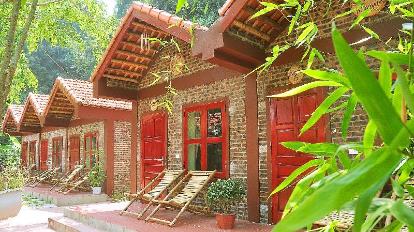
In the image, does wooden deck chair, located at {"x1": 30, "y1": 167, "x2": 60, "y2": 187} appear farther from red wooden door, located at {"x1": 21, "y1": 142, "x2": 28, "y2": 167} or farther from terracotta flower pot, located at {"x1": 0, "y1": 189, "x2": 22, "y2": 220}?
terracotta flower pot, located at {"x1": 0, "y1": 189, "x2": 22, "y2": 220}

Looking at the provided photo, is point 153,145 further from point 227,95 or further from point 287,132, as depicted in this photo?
point 287,132

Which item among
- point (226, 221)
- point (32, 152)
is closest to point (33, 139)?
point (32, 152)

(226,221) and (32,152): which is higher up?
(32,152)

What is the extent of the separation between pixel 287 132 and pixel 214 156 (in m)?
1.93

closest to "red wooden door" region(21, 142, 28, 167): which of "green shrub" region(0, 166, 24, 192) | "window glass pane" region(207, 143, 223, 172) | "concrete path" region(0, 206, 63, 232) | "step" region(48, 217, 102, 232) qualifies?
"concrete path" region(0, 206, 63, 232)

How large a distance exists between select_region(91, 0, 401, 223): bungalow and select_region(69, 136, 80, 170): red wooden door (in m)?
5.89

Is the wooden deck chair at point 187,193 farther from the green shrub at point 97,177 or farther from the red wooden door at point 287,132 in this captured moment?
the green shrub at point 97,177

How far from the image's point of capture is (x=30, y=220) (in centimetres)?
974

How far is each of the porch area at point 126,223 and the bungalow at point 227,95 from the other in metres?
0.62

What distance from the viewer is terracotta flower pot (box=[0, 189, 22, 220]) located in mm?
9477

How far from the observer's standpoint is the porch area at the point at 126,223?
652 centimetres

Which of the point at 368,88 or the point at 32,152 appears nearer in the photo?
the point at 368,88

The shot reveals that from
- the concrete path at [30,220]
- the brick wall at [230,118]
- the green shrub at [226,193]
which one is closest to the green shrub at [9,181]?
the concrete path at [30,220]

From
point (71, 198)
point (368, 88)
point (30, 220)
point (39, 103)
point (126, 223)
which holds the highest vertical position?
point (39, 103)
